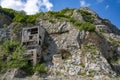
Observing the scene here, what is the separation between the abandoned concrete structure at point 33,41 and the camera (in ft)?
163

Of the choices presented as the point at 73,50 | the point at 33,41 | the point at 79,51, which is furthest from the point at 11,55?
the point at 79,51

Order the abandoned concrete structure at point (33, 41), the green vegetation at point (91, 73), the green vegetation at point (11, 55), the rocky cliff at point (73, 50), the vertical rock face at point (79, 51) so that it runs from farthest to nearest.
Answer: the abandoned concrete structure at point (33, 41)
the green vegetation at point (11, 55)
the vertical rock face at point (79, 51)
the rocky cliff at point (73, 50)
the green vegetation at point (91, 73)

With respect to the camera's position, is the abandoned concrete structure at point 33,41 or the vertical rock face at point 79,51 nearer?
the vertical rock face at point 79,51

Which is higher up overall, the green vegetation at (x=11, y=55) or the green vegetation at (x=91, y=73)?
the green vegetation at (x=11, y=55)

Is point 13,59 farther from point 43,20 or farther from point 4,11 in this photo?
point 4,11

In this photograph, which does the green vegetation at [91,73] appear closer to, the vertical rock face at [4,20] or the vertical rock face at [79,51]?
the vertical rock face at [79,51]

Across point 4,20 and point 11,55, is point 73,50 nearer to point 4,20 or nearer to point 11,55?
point 11,55

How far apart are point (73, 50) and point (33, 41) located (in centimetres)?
701

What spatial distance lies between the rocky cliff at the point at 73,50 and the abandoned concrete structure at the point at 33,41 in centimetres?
109

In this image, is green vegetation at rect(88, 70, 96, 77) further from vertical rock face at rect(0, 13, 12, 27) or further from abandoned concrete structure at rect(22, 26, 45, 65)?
vertical rock face at rect(0, 13, 12, 27)

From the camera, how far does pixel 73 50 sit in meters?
49.6

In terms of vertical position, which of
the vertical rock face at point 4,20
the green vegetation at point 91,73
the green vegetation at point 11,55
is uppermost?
the vertical rock face at point 4,20

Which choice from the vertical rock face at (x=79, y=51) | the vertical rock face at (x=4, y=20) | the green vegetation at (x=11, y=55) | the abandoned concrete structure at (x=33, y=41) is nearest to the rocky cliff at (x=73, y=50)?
the vertical rock face at (x=79, y=51)

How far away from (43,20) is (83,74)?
15.1 m
